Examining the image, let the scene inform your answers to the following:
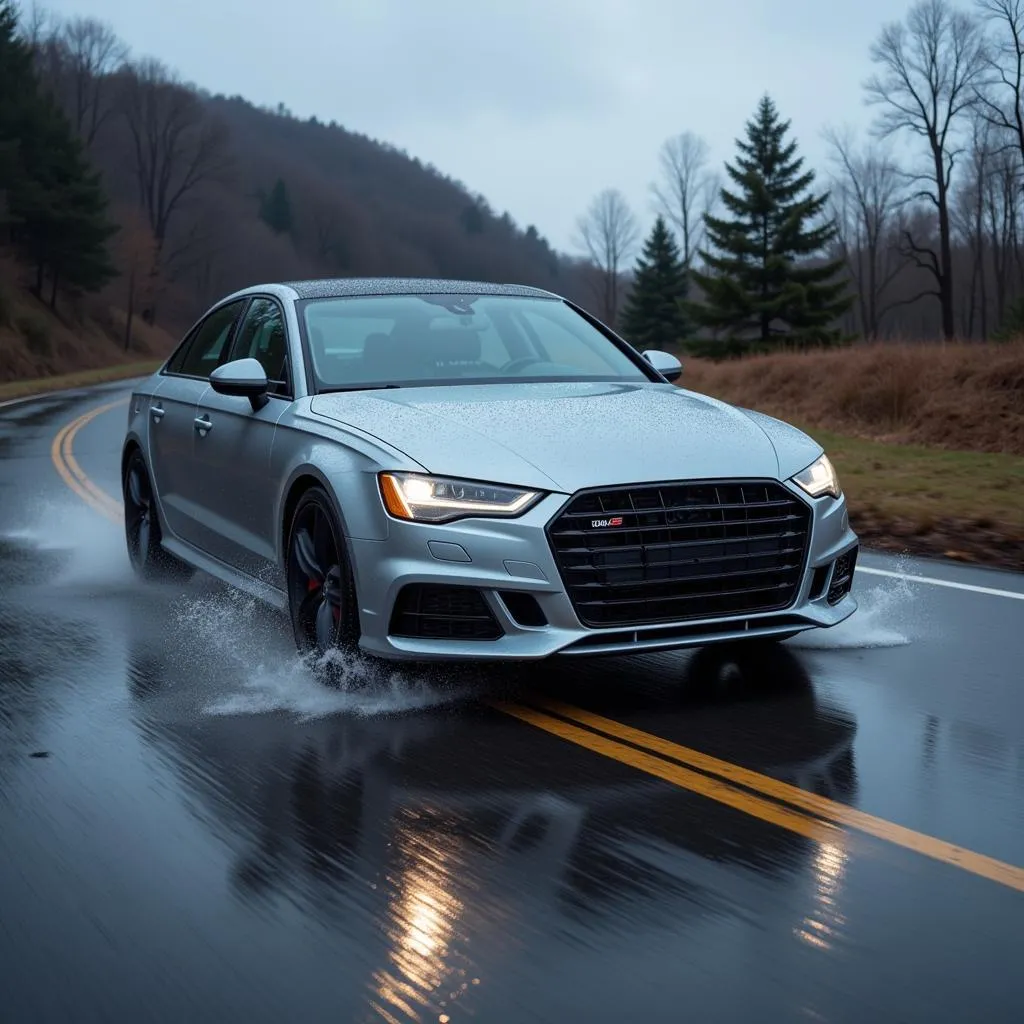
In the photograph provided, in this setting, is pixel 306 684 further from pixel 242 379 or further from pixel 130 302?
pixel 130 302

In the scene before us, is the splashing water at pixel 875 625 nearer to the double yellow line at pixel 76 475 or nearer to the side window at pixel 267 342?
the side window at pixel 267 342

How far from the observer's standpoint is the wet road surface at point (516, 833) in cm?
312

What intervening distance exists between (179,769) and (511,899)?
1584mm

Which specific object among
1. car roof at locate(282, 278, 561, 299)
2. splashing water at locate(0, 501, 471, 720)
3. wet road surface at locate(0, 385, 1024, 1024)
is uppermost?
car roof at locate(282, 278, 561, 299)

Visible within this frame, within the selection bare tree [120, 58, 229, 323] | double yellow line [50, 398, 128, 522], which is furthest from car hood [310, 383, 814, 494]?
bare tree [120, 58, 229, 323]

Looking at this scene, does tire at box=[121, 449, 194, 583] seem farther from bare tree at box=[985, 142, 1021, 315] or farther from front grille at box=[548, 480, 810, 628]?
bare tree at box=[985, 142, 1021, 315]

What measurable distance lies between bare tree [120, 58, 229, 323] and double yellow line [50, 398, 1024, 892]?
92514mm

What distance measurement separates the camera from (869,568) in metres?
8.93

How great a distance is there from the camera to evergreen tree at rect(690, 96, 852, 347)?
5491 cm

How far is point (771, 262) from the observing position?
55.0m

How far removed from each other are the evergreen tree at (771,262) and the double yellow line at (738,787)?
49494mm

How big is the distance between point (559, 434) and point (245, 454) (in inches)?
71.7

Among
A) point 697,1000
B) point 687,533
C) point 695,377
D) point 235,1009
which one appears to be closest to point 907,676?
point 687,533

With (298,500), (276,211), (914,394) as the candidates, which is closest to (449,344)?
(298,500)
